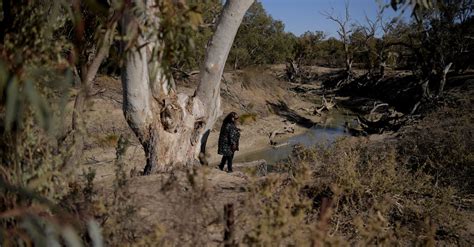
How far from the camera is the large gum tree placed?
19.2ft

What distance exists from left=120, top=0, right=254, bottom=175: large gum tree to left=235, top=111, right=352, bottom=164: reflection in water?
19.6ft

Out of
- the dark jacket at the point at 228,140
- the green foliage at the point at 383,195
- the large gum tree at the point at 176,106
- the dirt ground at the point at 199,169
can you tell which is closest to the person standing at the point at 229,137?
the dark jacket at the point at 228,140

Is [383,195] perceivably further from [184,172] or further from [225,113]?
[225,113]

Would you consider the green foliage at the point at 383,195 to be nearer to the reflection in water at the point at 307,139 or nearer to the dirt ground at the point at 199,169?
the dirt ground at the point at 199,169

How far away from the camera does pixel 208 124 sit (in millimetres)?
7109

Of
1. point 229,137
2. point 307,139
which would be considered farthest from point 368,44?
point 229,137

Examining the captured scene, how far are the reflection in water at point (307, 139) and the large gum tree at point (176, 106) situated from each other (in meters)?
5.98

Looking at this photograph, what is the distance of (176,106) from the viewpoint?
655 centimetres

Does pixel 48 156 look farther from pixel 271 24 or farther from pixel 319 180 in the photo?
pixel 271 24

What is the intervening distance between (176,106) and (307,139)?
13304 mm

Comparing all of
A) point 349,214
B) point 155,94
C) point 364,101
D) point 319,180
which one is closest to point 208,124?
point 155,94

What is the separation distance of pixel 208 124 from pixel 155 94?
1.06 meters

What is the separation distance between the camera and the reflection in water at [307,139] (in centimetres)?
1633

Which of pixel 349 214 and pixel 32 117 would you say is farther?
pixel 349 214
